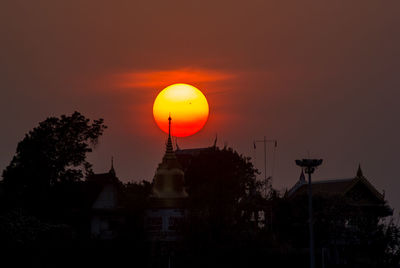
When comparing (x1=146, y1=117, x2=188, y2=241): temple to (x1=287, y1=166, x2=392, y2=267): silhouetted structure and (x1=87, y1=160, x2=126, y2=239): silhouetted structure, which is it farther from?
(x1=287, y1=166, x2=392, y2=267): silhouetted structure

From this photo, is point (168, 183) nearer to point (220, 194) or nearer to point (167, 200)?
point (167, 200)

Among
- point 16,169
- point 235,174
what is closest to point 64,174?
point 16,169

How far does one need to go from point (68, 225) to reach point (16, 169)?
19.2ft

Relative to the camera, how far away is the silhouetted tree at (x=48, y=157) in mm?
86625

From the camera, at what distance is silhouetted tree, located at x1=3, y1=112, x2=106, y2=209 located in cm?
8662

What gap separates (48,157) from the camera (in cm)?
8856

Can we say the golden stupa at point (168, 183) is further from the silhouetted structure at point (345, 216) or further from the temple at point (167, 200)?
the silhouetted structure at point (345, 216)

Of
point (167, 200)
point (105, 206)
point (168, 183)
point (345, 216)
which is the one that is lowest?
point (345, 216)

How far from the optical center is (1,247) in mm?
76688

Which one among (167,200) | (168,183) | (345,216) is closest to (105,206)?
(167,200)

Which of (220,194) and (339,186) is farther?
(339,186)

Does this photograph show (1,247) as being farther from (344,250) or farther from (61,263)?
(344,250)

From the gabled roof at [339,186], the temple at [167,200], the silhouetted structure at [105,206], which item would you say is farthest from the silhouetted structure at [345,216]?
the silhouetted structure at [105,206]

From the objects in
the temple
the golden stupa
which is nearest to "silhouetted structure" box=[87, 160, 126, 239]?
the temple
